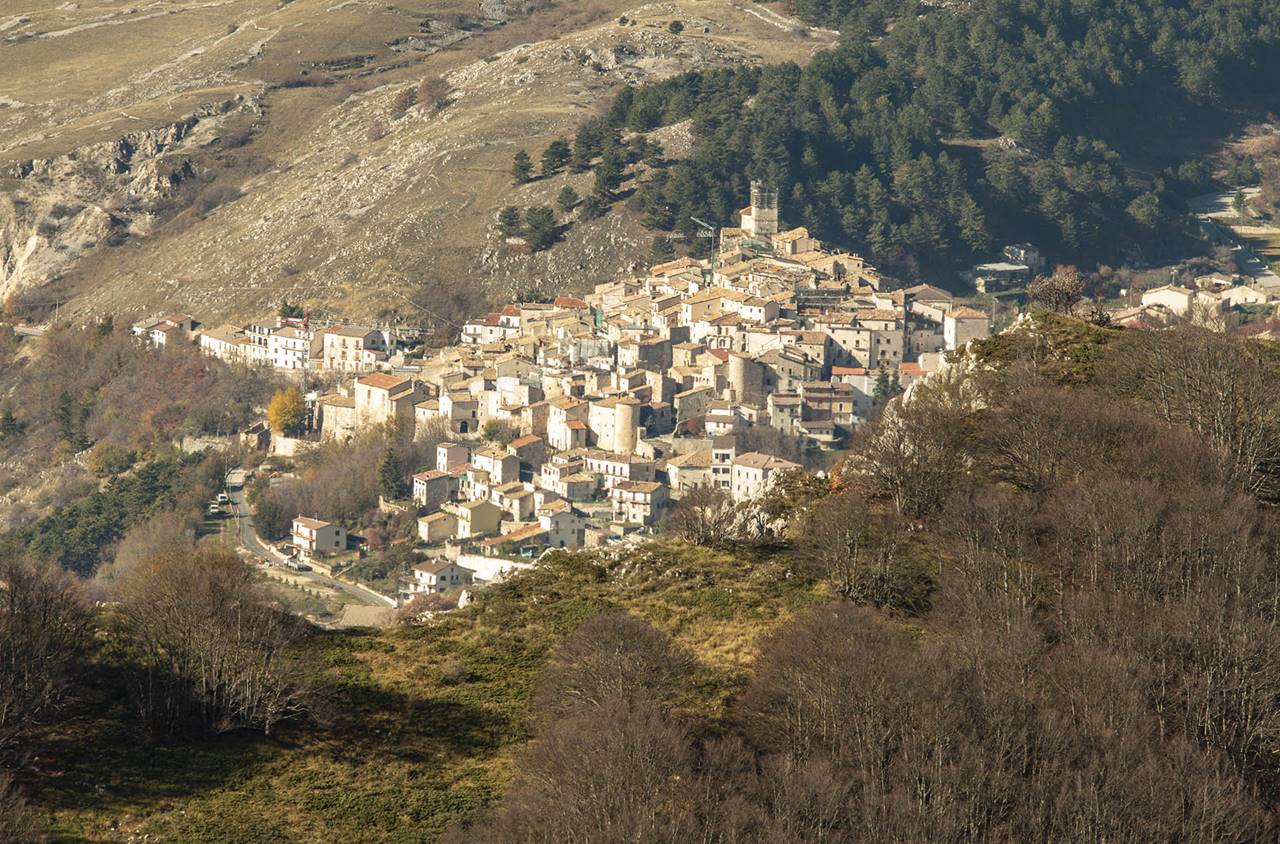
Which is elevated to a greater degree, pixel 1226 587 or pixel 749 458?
pixel 1226 587

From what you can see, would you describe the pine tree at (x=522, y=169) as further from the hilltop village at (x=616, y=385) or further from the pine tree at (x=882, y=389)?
the pine tree at (x=882, y=389)

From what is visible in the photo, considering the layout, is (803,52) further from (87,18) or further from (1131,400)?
(1131,400)

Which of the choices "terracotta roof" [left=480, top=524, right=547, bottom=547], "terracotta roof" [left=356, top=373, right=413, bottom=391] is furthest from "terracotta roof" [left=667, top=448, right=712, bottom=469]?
"terracotta roof" [left=356, top=373, right=413, bottom=391]

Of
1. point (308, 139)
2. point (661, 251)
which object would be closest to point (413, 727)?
point (661, 251)

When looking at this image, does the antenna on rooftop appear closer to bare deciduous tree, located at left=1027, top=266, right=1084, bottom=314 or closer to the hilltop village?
the hilltop village

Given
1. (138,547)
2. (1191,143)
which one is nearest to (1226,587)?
(138,547)

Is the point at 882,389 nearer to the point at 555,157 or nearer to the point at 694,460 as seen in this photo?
the point at 694,460

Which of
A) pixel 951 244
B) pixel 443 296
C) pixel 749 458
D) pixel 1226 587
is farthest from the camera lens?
pixel 951 244
